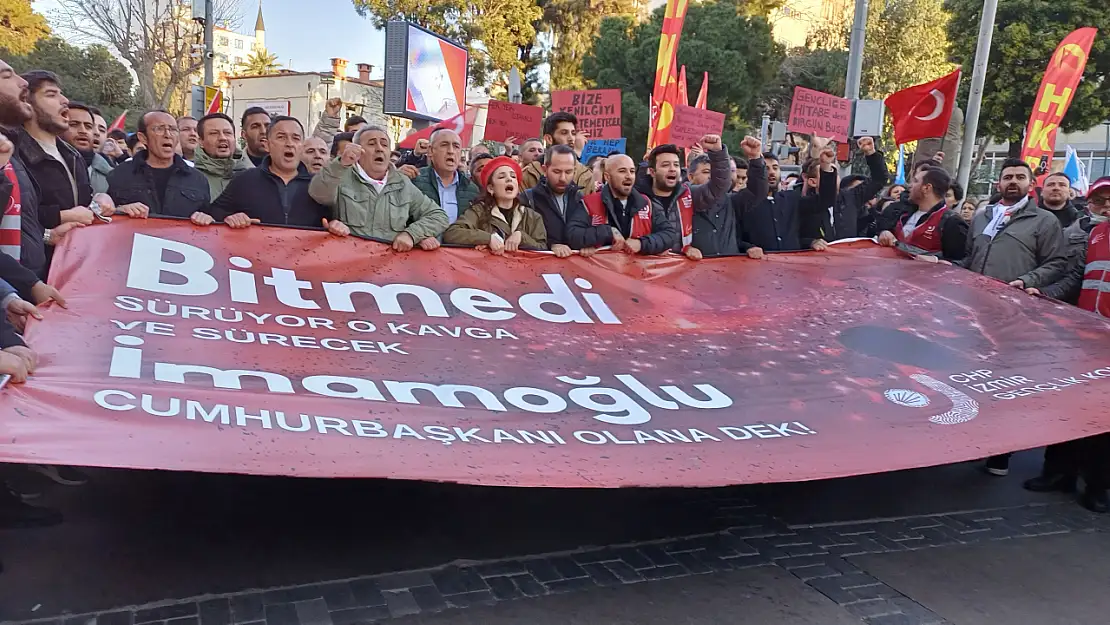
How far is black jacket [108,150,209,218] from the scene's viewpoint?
5414 mm

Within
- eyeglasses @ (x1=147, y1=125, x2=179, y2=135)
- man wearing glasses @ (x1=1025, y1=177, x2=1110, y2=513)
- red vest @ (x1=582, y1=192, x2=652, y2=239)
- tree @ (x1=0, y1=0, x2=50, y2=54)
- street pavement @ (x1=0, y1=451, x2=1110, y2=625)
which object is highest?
tree @ (x1=0, y1=0, x2=50, y2=54)

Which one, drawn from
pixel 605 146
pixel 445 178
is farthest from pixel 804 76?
pixel 445 178

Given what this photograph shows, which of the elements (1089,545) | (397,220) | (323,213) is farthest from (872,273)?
(323,213)

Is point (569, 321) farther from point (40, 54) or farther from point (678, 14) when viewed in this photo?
point (40, 54)

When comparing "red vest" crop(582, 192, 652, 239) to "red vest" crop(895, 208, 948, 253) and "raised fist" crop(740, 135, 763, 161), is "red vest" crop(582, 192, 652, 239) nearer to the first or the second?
"raised fist" crop(740, 135, 763, 161)

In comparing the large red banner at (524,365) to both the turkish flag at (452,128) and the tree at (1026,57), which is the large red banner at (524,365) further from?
the tree at (1026,57)

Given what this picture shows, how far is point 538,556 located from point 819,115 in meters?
5.63

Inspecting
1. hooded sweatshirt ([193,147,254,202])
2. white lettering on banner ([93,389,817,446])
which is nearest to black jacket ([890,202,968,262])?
white lettering on banner ([93,389,817,446])

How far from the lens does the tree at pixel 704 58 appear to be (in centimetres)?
3262

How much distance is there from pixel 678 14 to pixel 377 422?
973 cm

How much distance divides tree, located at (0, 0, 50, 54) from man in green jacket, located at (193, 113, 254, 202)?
35.8 meters

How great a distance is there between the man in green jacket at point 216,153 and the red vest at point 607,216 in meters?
2.56

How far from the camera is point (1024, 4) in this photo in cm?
2381

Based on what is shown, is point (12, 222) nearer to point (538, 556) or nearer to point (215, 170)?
point (215, 170)
